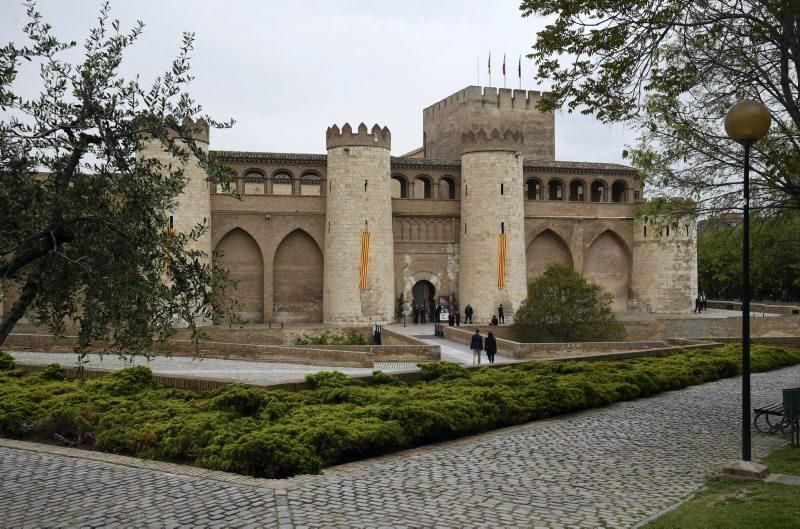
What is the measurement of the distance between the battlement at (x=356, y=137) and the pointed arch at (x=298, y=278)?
4.51 m

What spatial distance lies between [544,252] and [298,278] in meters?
12.8

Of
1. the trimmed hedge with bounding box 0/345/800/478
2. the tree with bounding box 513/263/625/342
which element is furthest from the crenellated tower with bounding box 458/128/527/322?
the trimmed hedge with bounding box 0/345/800/478

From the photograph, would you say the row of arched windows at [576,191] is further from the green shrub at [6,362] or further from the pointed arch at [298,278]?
the green shrub at [6,362]

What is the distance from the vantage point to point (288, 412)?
11586 mm

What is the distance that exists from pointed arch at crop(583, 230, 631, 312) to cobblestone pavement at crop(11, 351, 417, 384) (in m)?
21.6

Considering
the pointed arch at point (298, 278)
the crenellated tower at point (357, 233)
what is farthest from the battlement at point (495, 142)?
the pointed arch at point (298, 278)

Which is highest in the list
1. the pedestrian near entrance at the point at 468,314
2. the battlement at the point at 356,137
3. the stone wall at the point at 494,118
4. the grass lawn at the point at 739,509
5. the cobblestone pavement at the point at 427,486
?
the stone wall at the point at 494,118

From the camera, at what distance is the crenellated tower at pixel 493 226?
37125 mm

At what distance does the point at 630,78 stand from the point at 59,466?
9507mm

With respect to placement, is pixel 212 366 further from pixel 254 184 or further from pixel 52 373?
pixel 254 184

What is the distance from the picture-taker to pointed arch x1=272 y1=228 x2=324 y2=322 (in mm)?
36812

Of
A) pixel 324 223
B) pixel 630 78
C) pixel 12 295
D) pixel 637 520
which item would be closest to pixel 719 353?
pixel 630 78

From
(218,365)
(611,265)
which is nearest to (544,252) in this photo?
(611,265)

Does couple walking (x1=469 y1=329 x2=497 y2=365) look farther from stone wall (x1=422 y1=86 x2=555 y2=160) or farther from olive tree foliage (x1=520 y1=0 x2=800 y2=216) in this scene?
stone wall (x1=422 y1=86 x2=555 y2=160)
